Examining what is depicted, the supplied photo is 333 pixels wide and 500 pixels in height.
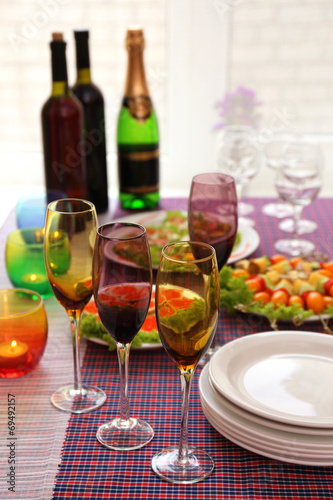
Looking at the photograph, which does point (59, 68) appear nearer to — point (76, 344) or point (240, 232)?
point (240, 232)

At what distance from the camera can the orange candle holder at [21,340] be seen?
880 mm

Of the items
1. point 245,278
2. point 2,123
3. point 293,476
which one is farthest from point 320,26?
point 293,476

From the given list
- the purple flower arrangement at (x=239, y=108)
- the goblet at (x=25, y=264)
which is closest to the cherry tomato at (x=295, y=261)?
the goblet at (x=25, y=264)

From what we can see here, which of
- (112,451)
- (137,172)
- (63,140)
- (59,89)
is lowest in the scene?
(112,451)

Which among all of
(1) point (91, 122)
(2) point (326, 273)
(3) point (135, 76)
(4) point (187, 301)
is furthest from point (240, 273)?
(3) point (135, 76)

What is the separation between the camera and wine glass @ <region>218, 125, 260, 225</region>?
156cm

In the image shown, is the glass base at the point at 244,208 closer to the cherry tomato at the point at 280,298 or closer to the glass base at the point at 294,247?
the glass base at the point at 294,247

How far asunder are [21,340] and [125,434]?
0.71 ft

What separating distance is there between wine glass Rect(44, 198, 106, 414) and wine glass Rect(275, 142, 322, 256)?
697 mm

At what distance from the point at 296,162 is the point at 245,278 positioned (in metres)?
0.46

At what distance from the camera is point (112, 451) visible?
0.76 metres

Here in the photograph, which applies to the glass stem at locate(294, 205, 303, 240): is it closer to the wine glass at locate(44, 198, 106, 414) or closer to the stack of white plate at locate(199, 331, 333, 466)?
the stack of white plate at locate(199, 331, 333, 466)

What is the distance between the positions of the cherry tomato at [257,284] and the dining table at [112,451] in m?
0.09

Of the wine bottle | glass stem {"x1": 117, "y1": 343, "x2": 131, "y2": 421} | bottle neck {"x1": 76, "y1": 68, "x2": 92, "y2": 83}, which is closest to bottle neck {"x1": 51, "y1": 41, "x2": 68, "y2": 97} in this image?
the wine bottle
